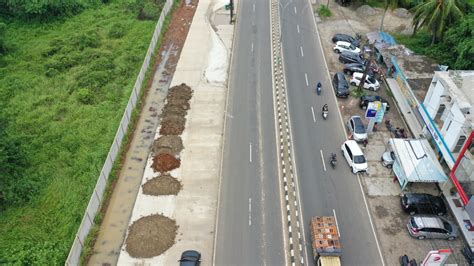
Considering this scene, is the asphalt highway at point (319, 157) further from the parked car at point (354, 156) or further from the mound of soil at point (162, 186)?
the mound of soil at point (162, 186)

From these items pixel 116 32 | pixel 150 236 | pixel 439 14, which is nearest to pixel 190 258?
pixel 150 236

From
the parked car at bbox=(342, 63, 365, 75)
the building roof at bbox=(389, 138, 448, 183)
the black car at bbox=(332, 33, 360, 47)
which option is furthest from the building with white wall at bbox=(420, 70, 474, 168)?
the black car at bbox=(332, 33, 360, 47)

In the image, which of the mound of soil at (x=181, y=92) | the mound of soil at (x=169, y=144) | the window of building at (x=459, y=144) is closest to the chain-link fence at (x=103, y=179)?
the mound of soil at (x=169, y=144)

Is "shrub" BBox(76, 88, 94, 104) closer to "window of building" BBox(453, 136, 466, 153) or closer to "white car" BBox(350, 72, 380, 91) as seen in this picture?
"white car" BBox(350, 72, 380, 91)

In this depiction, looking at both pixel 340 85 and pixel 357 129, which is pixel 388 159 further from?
pixel 340 85

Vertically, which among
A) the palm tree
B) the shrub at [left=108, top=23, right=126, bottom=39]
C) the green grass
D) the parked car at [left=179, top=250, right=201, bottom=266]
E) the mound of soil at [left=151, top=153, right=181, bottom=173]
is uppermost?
the palm tree

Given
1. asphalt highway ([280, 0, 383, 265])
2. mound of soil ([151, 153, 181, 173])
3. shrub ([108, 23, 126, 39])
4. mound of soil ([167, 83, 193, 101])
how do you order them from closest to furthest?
asphalt highway ([280, 0, 383, 265]) < mound of soil ([151, 153, 181, 173]) < mound of soil ([167, 83, 193, 101]) < shrub ([108, 23, 126, 39])
